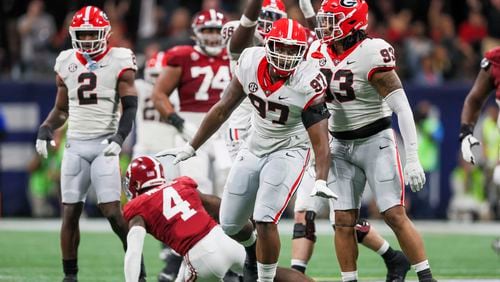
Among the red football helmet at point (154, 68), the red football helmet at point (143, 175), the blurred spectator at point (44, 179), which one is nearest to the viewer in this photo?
the red football helmet at point (143, 175)

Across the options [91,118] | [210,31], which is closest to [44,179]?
[210,31]

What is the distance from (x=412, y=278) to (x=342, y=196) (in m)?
1.91

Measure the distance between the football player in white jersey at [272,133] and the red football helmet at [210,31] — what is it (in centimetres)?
211

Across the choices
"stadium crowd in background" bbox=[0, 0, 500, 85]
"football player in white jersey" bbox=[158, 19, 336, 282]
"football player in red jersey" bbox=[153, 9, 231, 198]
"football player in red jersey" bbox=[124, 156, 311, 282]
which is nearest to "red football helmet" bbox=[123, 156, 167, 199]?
"football player in red jersey" bbox=[124, 156, 311, 282]

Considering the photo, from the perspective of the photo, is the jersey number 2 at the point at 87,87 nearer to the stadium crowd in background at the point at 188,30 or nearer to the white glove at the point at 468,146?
the white glove at the point at 468,146

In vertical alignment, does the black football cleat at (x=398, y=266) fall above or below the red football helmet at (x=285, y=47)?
below

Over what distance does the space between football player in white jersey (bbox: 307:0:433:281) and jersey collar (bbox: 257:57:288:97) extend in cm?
35

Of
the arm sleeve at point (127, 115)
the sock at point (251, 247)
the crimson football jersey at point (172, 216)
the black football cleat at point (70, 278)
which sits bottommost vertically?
the black football cleat at point (70, 278)

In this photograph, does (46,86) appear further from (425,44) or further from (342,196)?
(342,196)

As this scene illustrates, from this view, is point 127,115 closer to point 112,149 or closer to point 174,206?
point 112,149

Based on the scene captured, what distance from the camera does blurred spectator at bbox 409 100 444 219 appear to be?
49.9 ft

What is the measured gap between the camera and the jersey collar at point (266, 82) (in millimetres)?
6531

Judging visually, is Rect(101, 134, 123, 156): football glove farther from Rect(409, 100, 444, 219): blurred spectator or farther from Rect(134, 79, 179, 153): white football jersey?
Rect(409, 100, 444, 219): blurred spectator

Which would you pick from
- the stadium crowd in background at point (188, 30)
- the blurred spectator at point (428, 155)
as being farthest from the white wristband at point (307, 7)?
the blurred spectator at point (428, 155)
